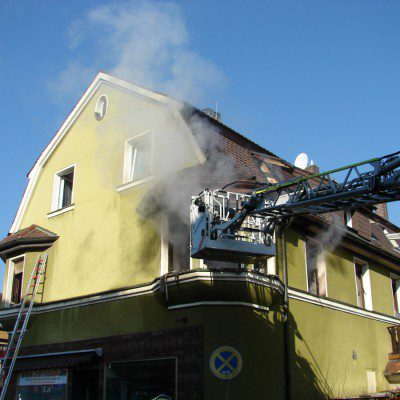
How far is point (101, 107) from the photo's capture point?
16359 mm

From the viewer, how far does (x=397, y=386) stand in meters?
16.7

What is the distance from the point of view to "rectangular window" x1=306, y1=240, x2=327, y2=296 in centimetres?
1533

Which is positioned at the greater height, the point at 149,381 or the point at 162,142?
the point at 162,142

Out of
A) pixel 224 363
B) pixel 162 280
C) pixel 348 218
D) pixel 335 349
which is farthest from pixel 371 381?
pixel 224 363

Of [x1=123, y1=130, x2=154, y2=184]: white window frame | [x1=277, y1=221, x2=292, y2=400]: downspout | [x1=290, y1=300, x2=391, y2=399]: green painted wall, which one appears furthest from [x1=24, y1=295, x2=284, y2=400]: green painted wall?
[x1=123, y1=130, x2=154, y2=184]: white window frame

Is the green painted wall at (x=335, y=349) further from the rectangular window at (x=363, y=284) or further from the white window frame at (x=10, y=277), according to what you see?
the white window frame at (x=10, y=277)

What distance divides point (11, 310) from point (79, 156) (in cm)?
455

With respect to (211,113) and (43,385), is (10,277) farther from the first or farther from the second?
(211,113)

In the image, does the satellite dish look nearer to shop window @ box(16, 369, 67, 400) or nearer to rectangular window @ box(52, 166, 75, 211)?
rectangular window @ box(52, 166, 75, 211)

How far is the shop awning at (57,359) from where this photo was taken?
13.4m

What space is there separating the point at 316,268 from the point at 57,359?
6.93 metres

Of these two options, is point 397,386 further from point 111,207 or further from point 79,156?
point 79,156

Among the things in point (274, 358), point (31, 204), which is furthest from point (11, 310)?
point (274, 358)

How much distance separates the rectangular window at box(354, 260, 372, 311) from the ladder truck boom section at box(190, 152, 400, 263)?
283 inches
